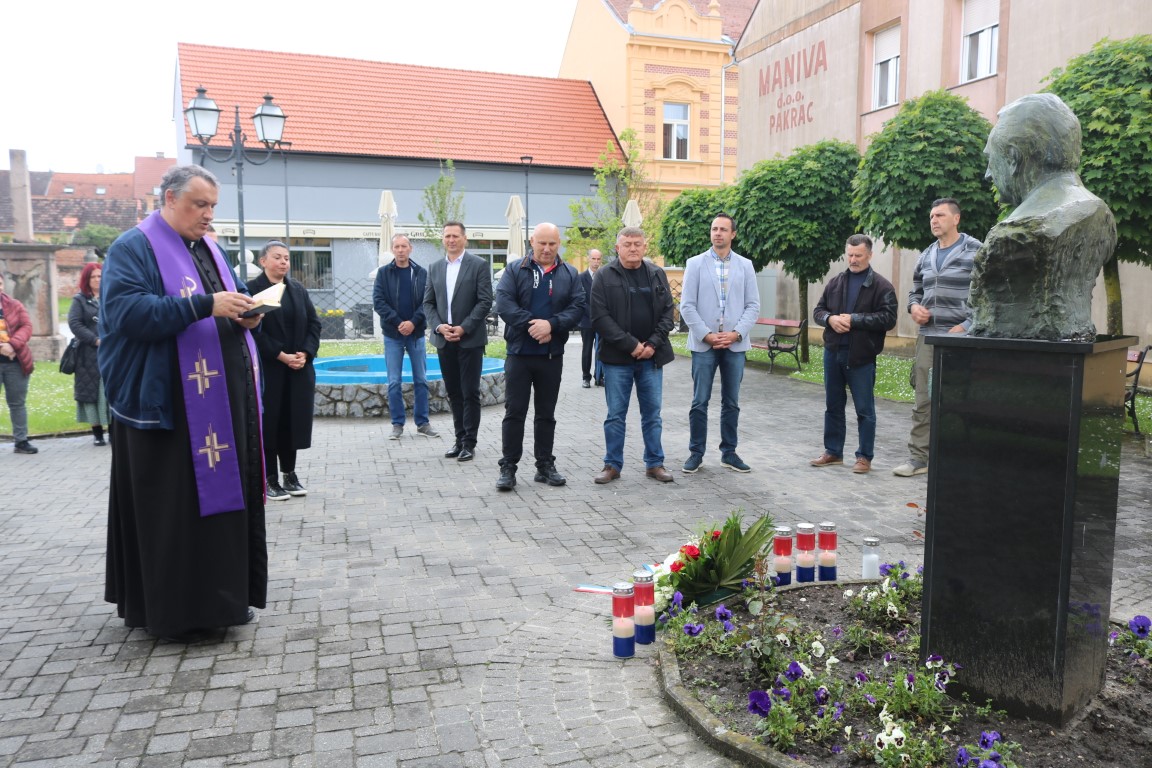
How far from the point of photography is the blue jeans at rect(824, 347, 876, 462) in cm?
783

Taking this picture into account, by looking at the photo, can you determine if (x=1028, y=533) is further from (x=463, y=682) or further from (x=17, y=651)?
(x=17, y=651)

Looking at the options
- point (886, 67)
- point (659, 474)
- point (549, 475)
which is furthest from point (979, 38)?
point (549, 475)

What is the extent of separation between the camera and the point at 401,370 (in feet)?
33.4

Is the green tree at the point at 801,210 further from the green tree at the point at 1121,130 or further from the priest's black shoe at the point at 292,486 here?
the priest's black shoe at the point at 292,486

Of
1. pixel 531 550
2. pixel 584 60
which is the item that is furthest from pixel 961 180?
pixel 584 60

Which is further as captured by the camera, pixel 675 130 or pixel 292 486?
pixel 675 130

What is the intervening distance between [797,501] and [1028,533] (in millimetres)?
3808

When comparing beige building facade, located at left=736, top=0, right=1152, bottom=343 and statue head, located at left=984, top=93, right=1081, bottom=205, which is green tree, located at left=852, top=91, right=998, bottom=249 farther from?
statue head, located at left=984, top=93, right=1081, bottom=205

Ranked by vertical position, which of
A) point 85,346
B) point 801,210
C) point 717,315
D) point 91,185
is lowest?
point 85,346

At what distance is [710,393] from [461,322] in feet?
8.37

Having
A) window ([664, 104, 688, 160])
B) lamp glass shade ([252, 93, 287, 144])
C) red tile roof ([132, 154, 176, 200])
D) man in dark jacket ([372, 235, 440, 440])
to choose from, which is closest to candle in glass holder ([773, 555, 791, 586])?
man in dark jacket ([372, 235, 440, 440])

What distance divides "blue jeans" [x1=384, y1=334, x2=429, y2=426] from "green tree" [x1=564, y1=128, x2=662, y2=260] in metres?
21.5

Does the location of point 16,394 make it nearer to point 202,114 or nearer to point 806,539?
point 202,114

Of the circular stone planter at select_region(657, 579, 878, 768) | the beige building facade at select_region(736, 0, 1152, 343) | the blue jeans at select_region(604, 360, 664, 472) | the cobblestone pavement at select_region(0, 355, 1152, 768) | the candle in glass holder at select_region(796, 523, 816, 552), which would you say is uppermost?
the beige building facade at select_region(736, 0, 1152, 343)
